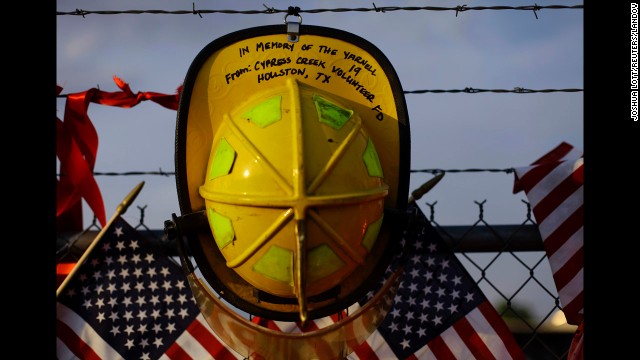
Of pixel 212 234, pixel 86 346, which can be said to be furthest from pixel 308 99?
pixel 86 346

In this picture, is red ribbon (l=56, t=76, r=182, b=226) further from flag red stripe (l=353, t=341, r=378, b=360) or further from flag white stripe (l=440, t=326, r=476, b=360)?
flag white stripe (l=440, t=326, r=476, b=360)

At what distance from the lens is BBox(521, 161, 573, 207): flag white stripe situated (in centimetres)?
373

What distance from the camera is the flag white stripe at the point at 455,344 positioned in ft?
11.7

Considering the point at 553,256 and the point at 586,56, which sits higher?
the point at 586,56

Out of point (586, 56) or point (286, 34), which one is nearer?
point (286, 34)

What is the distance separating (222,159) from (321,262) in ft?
1.54

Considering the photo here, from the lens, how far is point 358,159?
2.48 metres

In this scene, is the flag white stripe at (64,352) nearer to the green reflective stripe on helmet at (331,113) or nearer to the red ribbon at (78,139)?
the red ribbon at (78,139)

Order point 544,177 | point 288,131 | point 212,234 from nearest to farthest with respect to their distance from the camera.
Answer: point 288,131
point 212,234
point 544,177

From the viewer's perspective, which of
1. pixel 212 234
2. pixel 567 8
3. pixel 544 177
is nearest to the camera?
pixel 212 234

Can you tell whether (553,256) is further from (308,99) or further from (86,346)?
(86,346)

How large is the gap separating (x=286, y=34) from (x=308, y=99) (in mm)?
345

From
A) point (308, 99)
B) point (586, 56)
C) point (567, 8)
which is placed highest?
point (567, 8)

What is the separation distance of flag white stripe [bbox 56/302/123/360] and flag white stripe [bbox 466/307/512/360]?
5.34ft
